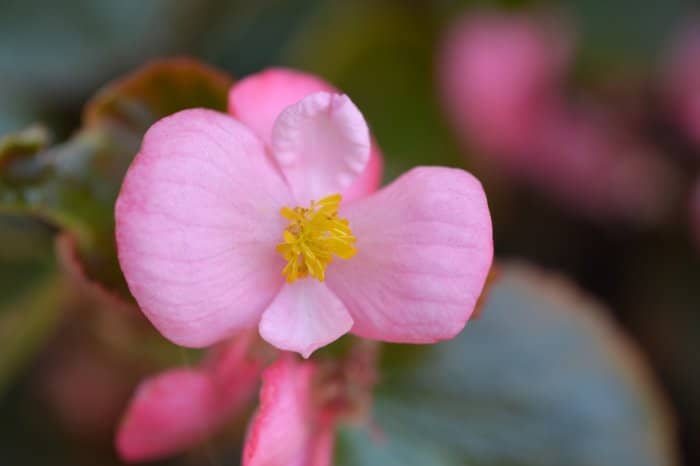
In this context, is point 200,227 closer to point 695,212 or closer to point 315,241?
point 315,241

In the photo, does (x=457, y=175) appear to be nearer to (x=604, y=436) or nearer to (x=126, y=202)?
(x=126, y=202)

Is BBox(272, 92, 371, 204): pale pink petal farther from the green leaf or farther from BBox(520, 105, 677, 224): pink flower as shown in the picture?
BBox(520, 105, 677, 224): pink flower

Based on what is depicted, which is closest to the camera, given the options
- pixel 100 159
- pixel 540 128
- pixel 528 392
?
pixel 100 159

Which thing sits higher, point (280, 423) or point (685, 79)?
point (280, 423)

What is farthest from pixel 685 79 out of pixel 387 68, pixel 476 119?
pixel 387 68

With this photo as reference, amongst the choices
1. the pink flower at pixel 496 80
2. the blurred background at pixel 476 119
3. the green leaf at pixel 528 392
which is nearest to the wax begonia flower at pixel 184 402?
the green leaf at pixel 528 392

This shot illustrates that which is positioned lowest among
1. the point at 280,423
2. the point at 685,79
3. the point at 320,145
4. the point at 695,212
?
the point at 695,212

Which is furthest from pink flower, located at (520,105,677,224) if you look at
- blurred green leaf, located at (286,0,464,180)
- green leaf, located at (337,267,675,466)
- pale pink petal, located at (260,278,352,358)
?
pale pink petal, located at (260,278,352,358)
